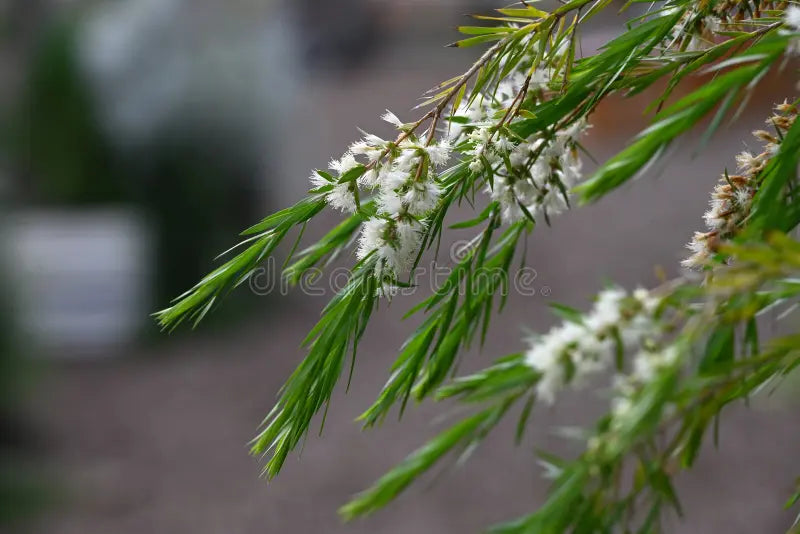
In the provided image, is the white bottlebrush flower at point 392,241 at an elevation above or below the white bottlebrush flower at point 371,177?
below

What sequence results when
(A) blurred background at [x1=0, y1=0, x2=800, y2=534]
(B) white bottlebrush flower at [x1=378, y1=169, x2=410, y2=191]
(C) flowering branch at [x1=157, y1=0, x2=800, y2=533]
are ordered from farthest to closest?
(A) blurred background at [x1=0, y1=0, x2=800, y2=534] < (B) white bottlebrush flower at [x1=378, y1=169, x2=410, y2=191] < (C) flowering branch at [x1=157, y1=0, x2=800, y2=533]

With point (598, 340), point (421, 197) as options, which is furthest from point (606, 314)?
point (421, 197)

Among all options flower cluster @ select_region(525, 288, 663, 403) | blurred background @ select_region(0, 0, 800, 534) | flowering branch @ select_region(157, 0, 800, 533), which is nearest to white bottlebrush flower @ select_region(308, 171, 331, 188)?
flowering branch @ select_region(157, 0, 800, 533)

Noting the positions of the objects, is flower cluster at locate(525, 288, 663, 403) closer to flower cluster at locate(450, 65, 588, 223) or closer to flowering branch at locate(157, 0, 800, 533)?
flowering branch at locate(157, 0, 800, 533)

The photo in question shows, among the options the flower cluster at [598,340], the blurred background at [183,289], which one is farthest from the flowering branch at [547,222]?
the blurred background at [183,289]

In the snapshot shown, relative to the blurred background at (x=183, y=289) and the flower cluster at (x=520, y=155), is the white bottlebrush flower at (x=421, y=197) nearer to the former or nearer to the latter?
the flower cluster at (x=520, y=155)

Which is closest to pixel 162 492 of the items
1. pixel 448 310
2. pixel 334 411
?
pixel 334 411
